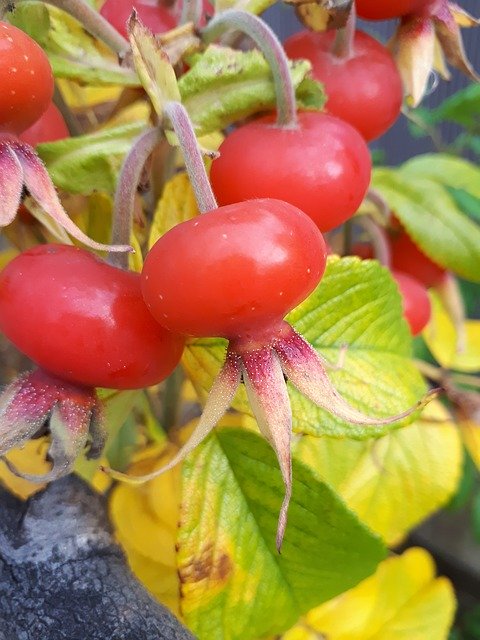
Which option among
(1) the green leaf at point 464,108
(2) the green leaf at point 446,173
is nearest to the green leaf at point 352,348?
(2) the green leaf at point 446,173

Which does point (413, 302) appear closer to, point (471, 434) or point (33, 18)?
point (471, 434)

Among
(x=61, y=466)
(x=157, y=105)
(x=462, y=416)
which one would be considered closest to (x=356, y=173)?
(x=157, y=105)

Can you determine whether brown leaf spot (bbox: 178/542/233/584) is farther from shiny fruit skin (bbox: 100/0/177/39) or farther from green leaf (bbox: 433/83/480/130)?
green leaf (bbox: 433/83/480/130)

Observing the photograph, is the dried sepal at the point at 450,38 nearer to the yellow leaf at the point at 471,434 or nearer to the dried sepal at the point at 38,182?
the dried sepal at the point at 38,182

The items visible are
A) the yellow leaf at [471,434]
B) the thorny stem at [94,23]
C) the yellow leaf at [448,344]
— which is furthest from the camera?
the yellow leaf at [448,344]

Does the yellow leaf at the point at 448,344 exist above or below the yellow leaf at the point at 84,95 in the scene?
below

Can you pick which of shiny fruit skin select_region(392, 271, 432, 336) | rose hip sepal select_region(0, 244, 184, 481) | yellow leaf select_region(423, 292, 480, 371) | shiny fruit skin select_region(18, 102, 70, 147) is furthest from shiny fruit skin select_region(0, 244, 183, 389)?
yellow leaf select_region(423, 292, 480, 371)
